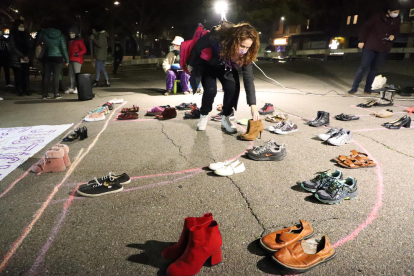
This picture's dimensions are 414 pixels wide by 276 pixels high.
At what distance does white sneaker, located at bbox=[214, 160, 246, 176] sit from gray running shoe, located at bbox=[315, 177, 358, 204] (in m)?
0.87

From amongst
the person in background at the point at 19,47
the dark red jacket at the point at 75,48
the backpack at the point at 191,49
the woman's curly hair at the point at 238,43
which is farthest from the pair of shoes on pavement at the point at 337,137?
the person in background at the point at 19,47

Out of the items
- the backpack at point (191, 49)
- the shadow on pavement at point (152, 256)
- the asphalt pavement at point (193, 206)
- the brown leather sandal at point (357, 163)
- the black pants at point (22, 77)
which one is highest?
the backpack at point (191, 49)

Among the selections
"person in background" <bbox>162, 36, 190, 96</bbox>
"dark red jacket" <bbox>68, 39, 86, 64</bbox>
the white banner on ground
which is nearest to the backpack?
the white banner on ground

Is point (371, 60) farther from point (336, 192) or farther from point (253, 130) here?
point (336, 192)

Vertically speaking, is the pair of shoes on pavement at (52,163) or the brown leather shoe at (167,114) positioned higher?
the brown leather shoe at (167,114)

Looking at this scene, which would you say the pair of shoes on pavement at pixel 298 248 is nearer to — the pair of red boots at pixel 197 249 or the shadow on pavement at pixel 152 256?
the pair of red boots at pixel 197 249

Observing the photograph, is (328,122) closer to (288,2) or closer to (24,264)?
(24,264)

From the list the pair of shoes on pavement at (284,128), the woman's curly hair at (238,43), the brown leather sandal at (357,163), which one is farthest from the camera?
the pair of shoes on pavement at (284,128)

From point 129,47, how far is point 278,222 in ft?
169

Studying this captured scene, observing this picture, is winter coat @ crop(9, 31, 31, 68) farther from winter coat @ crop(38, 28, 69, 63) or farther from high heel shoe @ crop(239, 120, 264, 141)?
high heel shoe @ crop(239, 120, 264, 141)

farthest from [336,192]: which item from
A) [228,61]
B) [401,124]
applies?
[401,124]

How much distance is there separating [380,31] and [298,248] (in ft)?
25.6

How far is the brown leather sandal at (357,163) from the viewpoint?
313 cm

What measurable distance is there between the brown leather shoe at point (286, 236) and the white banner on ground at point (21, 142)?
9.58ft
